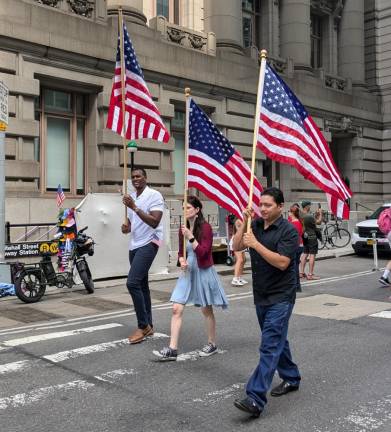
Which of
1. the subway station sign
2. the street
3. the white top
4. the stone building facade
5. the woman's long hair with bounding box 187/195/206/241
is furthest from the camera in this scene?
the stone building facade

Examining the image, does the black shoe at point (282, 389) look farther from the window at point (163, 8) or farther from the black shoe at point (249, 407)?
the window at point (163, 8)

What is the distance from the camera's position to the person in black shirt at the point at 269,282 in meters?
4.42

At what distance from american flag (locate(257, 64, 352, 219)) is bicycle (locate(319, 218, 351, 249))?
50.4 ft

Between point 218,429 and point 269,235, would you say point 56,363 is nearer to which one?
point 218,429

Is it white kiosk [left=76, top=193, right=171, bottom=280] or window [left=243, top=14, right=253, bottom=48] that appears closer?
white kiosk [left=76, top=193, right=171, bottom=280]

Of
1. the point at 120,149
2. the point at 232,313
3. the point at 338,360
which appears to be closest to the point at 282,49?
the point at 120,149

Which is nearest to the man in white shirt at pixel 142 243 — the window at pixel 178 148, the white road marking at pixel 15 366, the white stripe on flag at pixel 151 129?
the white road marking at pixel 15 366

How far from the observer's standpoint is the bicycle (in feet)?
71.7

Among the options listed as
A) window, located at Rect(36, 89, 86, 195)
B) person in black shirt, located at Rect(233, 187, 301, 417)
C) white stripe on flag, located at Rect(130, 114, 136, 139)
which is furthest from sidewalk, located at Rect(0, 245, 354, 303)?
person in black shirt, located at Rect(233, 187, 301, 417)

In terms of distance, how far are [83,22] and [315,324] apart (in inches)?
537

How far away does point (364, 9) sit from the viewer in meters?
33.3

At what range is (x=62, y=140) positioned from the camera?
61.7 feet

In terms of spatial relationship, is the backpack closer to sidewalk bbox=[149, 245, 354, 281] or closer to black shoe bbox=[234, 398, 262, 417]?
sidewalk bbox=[149, 245, 354, 281]

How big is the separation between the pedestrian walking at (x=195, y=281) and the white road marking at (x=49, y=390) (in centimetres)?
66
